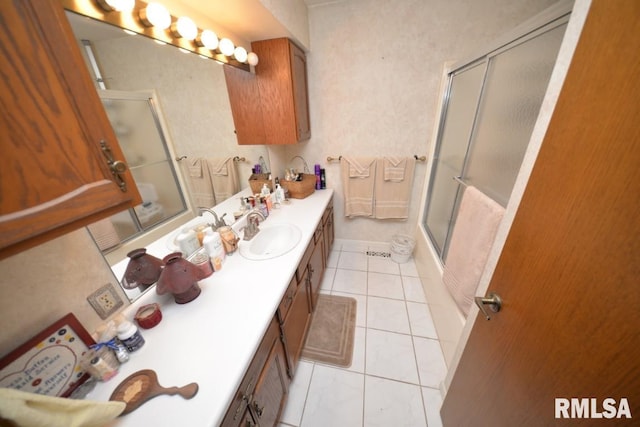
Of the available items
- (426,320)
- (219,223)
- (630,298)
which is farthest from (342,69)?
(426,320)

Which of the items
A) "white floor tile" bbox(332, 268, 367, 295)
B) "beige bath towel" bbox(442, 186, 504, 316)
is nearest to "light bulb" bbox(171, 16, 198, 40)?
"beige bath towel" bbox(442, 186, 504, 316)

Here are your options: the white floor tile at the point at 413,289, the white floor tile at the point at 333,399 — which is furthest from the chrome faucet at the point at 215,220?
the white floor tile at the point at 413,289

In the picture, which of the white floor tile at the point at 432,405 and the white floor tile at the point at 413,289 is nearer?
the white floor tile at the point at 432,405

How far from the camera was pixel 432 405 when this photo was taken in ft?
3.87

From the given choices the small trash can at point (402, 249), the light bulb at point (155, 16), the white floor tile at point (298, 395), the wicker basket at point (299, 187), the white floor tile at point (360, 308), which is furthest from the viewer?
the small trash can at point (402, 249)

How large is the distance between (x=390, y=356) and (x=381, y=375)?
144 mm

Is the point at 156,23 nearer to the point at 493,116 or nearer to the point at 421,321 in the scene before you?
the point at 493,116

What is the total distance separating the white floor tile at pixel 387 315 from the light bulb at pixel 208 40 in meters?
2.05

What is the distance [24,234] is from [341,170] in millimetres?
2024

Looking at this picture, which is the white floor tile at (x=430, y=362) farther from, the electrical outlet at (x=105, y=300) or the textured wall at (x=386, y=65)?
the electrical outlet at (x=105, y=300)

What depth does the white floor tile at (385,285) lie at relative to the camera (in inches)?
74.9

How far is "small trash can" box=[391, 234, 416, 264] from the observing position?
224cm

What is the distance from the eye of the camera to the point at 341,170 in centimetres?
219

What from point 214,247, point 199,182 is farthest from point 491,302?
point 199,182
